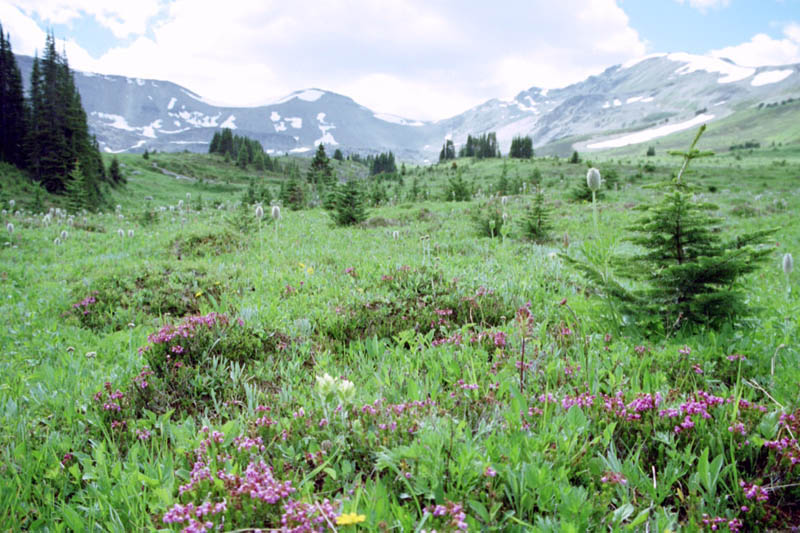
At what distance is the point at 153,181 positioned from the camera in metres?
62.1

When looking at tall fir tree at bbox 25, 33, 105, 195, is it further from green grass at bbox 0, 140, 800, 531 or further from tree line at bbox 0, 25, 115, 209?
green grass at bbox 0, 140, 800, 531

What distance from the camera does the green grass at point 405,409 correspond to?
1.73 metres

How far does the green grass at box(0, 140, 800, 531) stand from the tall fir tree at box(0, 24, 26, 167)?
56.4 meters

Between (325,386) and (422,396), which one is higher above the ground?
(325,386)

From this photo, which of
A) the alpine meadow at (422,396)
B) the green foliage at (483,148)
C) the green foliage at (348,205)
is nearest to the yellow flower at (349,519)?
the alpine meadow at (422,396)

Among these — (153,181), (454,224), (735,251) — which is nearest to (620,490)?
(735,251)

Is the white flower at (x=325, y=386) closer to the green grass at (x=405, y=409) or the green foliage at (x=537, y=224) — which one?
the green grass at (x=405, y=409)

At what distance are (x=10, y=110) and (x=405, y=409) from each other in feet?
220

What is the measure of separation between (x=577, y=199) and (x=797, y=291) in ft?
54.2

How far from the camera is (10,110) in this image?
4759cm

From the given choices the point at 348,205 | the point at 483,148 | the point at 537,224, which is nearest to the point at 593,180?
the point at 537,224

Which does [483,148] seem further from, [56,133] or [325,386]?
[325,386]

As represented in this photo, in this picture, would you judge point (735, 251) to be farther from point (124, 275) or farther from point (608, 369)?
point (124, 275)

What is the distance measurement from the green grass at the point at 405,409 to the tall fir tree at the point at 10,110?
56.4 m
